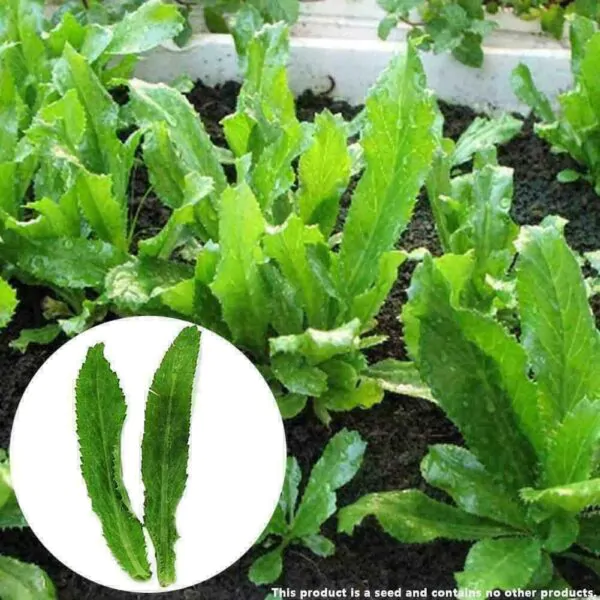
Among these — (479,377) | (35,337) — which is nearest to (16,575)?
(35,337)

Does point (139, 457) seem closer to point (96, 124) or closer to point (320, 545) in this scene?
point (320, 545)

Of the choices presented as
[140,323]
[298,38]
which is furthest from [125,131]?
[140,323]

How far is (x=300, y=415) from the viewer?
1.27 m

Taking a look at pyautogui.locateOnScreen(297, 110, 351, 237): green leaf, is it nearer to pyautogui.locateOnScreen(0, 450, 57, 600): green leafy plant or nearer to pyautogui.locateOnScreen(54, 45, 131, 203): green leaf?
pyautogui.locateOnScreen(54, 45, 131, 203): green leaf

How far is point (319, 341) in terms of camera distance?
1105mm

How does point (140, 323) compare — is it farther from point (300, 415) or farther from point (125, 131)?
point (125, 131)

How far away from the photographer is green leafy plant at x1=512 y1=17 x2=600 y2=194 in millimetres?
1552

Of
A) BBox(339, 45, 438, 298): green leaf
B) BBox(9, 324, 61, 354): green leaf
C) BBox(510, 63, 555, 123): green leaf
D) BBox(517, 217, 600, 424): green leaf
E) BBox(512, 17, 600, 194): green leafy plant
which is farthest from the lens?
BBox(510, 63, 555, 123): green leaf

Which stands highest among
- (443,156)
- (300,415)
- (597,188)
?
(443,156)

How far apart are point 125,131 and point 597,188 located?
2.48 feet

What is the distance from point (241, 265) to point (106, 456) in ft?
0.86

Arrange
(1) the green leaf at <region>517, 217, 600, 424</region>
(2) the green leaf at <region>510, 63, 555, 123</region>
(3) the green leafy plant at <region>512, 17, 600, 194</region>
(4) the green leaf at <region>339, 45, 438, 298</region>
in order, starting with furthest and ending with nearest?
(2) the green leaf at <region>510, 63, 555, 123</region>
(3) the green leafy plant at <region>512, 17, 600, 194</region>
(4) the green leaf at <region>339, 45, 438, 298</region>
(1) the green leaf at <region>517, 217, 600, 424</region>

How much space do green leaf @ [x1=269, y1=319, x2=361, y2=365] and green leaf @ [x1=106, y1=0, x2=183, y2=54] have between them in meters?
0.62

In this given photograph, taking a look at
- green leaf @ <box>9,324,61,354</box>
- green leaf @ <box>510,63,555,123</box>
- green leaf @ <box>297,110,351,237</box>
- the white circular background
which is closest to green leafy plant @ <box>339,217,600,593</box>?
the white circular background
